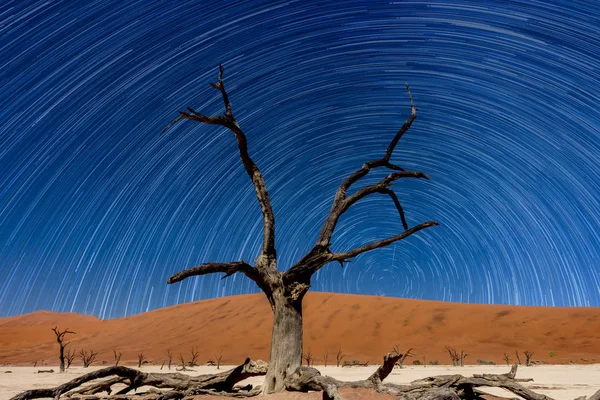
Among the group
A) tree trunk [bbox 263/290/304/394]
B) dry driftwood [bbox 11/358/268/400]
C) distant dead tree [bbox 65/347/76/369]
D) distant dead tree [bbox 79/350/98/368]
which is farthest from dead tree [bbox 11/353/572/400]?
distant dead tree [bbox 79/350/98/368]

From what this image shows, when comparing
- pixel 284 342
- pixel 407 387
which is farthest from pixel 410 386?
pixel 284 342

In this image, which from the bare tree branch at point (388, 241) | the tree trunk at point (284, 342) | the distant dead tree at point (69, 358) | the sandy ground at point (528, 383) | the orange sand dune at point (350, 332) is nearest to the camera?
the tree trunk at point (284, 342)

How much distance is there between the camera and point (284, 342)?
668 cm

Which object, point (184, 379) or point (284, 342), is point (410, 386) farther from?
point (184, 379)

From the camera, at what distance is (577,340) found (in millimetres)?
49594

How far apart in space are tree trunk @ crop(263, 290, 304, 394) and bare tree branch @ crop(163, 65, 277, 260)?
86cm

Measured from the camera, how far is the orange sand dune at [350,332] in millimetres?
49656

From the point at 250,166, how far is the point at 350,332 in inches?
2277

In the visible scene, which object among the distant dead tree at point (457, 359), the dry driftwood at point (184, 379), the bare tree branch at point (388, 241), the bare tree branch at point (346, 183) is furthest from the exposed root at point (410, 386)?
the distant dead tree at point (457, 359)

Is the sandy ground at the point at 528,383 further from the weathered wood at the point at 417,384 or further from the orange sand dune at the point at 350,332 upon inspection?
the orange sand dune at the point at 350,332

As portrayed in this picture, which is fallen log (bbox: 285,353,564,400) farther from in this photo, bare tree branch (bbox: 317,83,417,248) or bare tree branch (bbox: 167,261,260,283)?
bare tree branch (bbox: 317,83,417,248)

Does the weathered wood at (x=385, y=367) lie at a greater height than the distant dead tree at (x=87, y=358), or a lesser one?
lesser

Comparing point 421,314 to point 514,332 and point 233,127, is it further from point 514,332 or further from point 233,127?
point 233,127

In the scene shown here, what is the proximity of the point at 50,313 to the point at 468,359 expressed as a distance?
17033 centimetres
